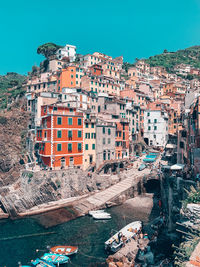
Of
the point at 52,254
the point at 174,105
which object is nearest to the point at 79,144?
the point at 52,254

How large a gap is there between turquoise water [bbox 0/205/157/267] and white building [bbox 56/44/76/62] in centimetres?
8319

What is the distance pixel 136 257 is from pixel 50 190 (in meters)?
22.2

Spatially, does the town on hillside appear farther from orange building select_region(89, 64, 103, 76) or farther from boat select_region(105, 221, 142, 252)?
boat select_region(105, 221, 142, 252)

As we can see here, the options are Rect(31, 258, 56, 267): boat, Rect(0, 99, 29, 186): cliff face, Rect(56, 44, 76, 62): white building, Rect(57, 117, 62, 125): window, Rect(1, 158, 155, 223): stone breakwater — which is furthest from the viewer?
Rect(56, 44, 76, 62): white building

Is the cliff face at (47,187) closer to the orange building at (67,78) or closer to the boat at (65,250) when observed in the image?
the boat at (65,250)

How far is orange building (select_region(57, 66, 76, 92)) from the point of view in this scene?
6944 centimetres

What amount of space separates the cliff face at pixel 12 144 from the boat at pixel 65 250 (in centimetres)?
2894

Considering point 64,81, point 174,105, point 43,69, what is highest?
point 43,69

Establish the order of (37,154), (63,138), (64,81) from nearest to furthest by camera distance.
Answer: (63,138) < (37,154) < (64,81)

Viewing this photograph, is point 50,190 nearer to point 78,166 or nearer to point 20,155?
point 78,166

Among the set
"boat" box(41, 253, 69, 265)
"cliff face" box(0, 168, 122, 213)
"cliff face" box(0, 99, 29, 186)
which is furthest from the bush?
"boat" box(41, 253, 69, 265)

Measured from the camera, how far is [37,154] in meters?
51.1

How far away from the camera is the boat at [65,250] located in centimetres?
2521

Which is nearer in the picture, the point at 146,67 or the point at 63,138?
the point at 63,138
